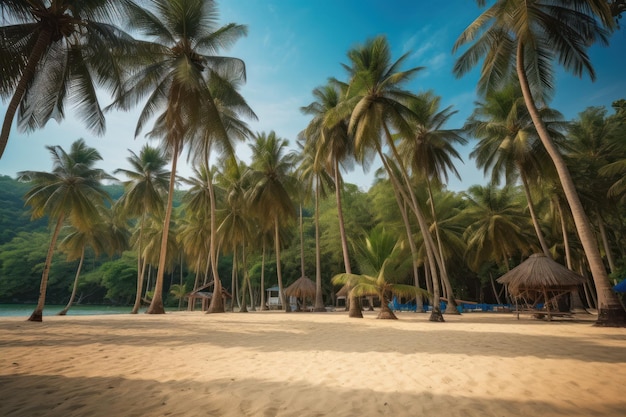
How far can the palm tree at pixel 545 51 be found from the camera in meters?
9.67

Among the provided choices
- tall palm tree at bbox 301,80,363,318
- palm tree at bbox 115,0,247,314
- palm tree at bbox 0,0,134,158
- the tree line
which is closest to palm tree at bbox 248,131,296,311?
the tree line

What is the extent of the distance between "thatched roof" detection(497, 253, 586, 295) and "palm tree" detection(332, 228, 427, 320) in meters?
4.95

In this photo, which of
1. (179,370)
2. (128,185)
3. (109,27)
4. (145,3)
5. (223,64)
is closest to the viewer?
(179,370)

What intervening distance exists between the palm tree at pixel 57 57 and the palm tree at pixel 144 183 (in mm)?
11765

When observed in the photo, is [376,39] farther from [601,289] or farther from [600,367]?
[600,367]

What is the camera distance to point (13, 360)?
16.8ft

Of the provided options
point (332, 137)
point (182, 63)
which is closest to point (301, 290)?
point (332, 137)

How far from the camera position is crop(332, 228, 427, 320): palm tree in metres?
14.3

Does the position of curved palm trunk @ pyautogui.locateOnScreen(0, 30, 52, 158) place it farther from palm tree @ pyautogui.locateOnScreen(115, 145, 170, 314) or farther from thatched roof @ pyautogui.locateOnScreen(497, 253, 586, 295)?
thatched roof @ pyautogui.locateOnScreen(497, 253, 586, 295)

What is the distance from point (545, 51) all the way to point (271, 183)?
17.0 meters

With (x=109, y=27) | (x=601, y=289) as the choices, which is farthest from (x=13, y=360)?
(x=601, y=289)

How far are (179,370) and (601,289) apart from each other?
39.5ft

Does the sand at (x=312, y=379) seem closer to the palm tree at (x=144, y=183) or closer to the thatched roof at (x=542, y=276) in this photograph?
the thatched roof at (x=542, y=276)

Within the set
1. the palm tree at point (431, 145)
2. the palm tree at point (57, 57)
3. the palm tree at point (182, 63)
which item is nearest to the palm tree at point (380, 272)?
the palm tree at point (431, 145)
